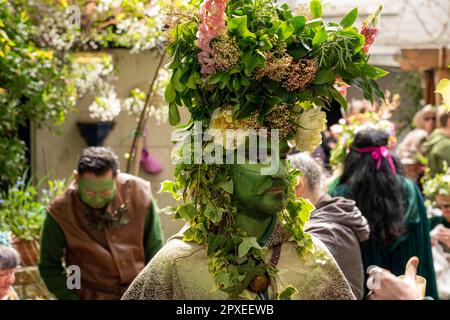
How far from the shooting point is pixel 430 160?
7.04 meters

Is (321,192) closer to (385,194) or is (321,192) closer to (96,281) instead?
(385,194)

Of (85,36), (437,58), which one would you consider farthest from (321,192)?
(437,58)

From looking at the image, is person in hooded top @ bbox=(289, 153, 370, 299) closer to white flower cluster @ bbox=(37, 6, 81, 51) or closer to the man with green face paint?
the man with green face paint

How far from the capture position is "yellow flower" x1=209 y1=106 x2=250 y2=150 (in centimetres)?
245

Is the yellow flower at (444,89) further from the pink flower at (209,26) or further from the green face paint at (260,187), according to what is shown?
the pink flower at (209,26)

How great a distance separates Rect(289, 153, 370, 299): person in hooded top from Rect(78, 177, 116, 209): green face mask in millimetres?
886

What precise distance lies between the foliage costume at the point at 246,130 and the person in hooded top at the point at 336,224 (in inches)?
50.0

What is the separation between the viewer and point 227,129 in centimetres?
246

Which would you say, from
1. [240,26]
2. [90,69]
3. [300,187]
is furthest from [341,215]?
[90,69]

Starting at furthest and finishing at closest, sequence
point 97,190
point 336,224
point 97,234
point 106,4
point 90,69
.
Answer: point 90,69 < point 106,4 < point 97,234 < point 97,190 < point 336,224

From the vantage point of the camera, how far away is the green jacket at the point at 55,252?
4.69 meters

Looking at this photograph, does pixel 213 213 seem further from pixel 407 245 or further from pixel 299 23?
pixel 407 245

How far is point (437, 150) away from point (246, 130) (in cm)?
480

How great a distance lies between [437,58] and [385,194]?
4.38m
